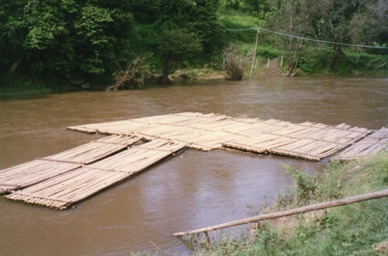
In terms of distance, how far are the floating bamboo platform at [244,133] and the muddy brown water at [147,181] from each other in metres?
0.20

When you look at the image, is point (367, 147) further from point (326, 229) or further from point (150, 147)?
point (326, 229)

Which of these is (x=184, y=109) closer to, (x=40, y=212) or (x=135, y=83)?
(x=135, y=83)

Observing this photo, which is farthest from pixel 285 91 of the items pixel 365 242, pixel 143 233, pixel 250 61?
pixel 365 242

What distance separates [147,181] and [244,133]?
263 centimetres

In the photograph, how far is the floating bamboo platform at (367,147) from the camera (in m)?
6.25

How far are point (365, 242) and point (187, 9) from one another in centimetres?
1870

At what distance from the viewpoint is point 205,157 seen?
6785 millimetres

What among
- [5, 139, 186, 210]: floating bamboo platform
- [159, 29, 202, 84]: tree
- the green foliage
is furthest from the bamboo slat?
[159, 29, 202, 84]: tree

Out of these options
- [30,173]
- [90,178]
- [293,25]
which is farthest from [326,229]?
[293,25]

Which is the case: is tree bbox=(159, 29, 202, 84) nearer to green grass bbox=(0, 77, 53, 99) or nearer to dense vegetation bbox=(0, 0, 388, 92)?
dense vegetation bbox=(0, 0, 388, 92)

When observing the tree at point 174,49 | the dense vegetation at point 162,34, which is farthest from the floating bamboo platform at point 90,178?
the tree at point 174,49

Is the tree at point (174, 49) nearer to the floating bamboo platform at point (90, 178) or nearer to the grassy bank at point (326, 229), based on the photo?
the floating bamboo platform at point (90, 178)

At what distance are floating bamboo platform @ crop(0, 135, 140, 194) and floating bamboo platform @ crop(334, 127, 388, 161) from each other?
11.0ft

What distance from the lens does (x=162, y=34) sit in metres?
18.2
